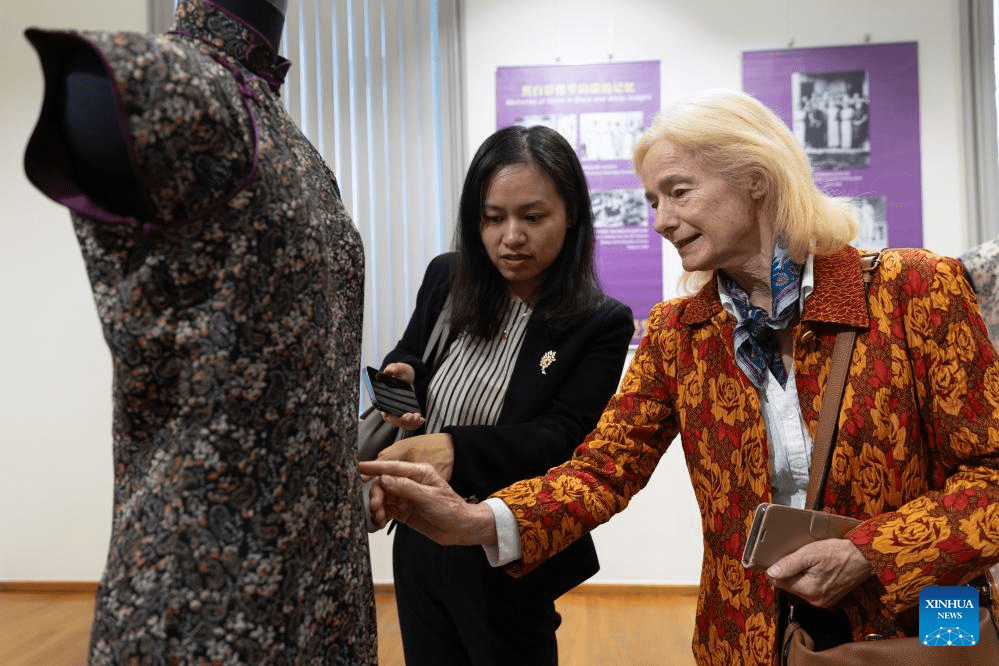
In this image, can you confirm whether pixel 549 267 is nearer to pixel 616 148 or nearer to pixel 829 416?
pixel 829 416

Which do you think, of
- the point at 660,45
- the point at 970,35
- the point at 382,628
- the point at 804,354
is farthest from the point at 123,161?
the point at 970,35

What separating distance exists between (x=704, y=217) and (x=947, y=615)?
2.27 ft

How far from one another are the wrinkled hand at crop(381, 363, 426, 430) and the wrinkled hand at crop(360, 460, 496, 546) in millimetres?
216

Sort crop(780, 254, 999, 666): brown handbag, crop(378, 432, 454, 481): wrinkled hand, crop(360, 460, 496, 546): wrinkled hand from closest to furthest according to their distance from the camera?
crop(780, 254, 999, 666): brown handbag → crop(360, 460, 496, 546): wrinkled hand → crop(378, 432, 454, 481): wrinkled hand

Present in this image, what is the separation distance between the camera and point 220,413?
87 cm

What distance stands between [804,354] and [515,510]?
53 centimetres

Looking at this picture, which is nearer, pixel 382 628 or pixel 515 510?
pixel 515 510

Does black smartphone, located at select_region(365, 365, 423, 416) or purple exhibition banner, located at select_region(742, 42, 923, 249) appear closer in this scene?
black smartphone, located at select_region(365, 365, 423, 416)

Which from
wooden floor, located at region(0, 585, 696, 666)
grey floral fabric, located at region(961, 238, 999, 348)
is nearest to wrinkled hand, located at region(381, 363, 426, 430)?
grey floral fabric, located at region(961, 238, 999, 348)

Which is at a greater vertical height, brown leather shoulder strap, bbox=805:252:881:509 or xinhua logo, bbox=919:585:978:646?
brown leather shoulder strap, bbox=805:252:881:509

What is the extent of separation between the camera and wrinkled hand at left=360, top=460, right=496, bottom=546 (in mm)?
1337

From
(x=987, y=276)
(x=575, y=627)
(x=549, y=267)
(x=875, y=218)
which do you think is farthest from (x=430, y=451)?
(x=875, y=218)

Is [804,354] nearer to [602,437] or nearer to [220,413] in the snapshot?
[602,437]

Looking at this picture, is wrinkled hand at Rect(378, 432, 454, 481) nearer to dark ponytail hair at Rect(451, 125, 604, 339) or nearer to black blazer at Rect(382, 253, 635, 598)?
black blazer at Rect(382, 253, 635, 598)
